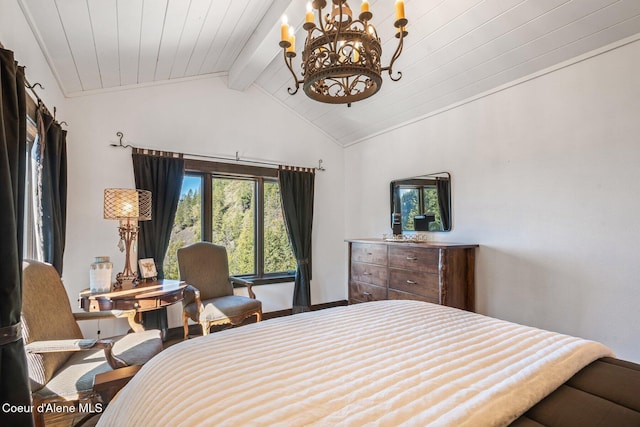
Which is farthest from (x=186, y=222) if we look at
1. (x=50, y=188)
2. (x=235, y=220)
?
(x=50, y=188)

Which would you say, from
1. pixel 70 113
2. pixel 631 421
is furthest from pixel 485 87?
pixel 70 113

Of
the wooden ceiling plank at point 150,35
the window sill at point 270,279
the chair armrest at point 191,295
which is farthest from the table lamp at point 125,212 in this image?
the window sill at point 270,279

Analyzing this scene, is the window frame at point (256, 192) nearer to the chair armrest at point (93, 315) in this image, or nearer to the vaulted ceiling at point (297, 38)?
the vaulted ceiling at point (297, 38)

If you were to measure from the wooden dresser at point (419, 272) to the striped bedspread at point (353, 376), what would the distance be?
125 cm

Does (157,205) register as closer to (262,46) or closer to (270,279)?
(270,279)

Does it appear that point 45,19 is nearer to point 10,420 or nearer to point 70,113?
point 70,113

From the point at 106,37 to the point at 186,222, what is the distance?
1903 millimetres

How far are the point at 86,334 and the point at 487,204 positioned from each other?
4.02m

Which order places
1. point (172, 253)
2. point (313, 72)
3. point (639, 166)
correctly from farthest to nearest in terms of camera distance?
1. point (172, 253)
2. point (639, 166)
3. point (313, 72)

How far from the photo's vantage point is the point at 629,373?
3.50 feet

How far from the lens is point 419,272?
9.43ft

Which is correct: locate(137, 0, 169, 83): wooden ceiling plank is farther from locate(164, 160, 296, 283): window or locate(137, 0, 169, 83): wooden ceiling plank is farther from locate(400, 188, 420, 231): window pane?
locate(400, 188, 420, 231): window pane

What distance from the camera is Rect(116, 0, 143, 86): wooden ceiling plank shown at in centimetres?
197

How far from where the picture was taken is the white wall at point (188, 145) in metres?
2.90
